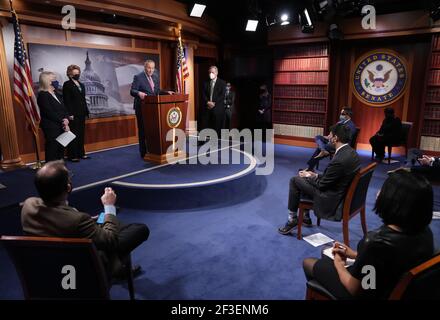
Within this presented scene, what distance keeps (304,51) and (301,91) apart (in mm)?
873

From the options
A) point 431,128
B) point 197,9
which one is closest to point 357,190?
point 431,128

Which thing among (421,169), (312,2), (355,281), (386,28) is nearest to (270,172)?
(421,169)

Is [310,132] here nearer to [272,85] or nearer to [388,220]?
[272,85]

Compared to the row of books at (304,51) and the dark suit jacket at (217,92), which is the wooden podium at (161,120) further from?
the row of books at (304,51)

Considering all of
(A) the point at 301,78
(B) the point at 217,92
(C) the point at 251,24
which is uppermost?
(C) the point at 251,24

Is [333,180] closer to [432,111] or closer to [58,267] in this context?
[58,267]

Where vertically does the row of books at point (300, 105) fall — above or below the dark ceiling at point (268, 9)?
below

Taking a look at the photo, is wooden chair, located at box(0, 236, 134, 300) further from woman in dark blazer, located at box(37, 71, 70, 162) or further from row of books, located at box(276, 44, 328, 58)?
row of books, located at box(276, 44, 328, 58)

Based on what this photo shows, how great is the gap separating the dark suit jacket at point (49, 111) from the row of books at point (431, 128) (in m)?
6.29

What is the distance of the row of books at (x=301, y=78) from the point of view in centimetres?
724

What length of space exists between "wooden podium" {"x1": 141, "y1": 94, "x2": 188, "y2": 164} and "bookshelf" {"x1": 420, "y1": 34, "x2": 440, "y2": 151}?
4.53 m

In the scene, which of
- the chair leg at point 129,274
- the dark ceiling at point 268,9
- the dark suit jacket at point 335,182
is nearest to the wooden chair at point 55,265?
the chair leg at point 129,274

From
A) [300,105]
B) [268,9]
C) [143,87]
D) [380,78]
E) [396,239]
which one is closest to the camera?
[396,239]

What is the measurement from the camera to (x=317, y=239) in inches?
126
